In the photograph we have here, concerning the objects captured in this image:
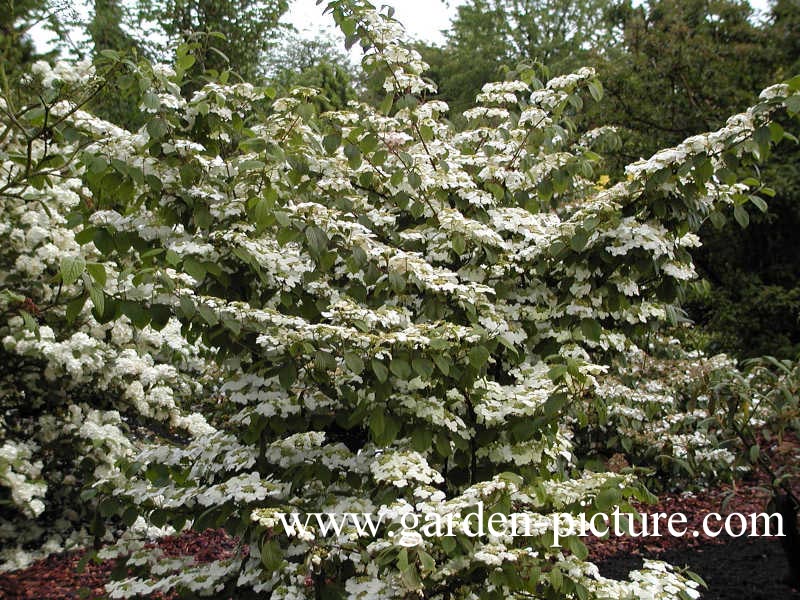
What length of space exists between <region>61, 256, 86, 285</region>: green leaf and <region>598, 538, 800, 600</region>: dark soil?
3277 millimetres

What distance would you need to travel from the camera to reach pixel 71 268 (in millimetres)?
1554

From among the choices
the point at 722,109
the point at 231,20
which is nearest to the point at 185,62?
the point at 722,109

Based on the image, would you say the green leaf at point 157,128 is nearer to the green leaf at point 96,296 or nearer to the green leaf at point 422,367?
the green leaf at point 96,296

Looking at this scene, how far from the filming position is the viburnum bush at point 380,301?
6.44ft

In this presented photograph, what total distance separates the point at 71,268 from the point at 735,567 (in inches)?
156

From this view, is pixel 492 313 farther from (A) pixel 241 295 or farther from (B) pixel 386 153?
(A) pixel 241 295

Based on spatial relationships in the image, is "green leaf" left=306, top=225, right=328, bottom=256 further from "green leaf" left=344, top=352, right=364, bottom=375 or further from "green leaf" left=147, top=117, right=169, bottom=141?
"green leaf" left=147, top=117, right=169, bottom=141

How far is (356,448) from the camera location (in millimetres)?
2523

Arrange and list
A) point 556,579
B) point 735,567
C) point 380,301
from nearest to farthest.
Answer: point 556,579 → point 380,301 → point 735,567

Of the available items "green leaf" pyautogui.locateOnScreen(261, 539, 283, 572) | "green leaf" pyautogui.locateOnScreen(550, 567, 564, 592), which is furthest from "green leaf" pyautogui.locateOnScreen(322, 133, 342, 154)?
"green leaf" pyautogui.locateOnScreen(550, 567, 564, 592)

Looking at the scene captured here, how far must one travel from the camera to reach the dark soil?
3.63 m

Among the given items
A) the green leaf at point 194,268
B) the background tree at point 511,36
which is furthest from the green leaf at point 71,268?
the background tree at point 511,36

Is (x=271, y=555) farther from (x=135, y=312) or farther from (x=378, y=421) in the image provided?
(x=135, y=312)

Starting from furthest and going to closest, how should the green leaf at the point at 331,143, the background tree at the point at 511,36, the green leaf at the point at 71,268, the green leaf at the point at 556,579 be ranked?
the background tree at the point at 511,36
the green leaf at the point at 331,143
the green leaf at the point at 556,579
the green leaf at the point at 71,268
